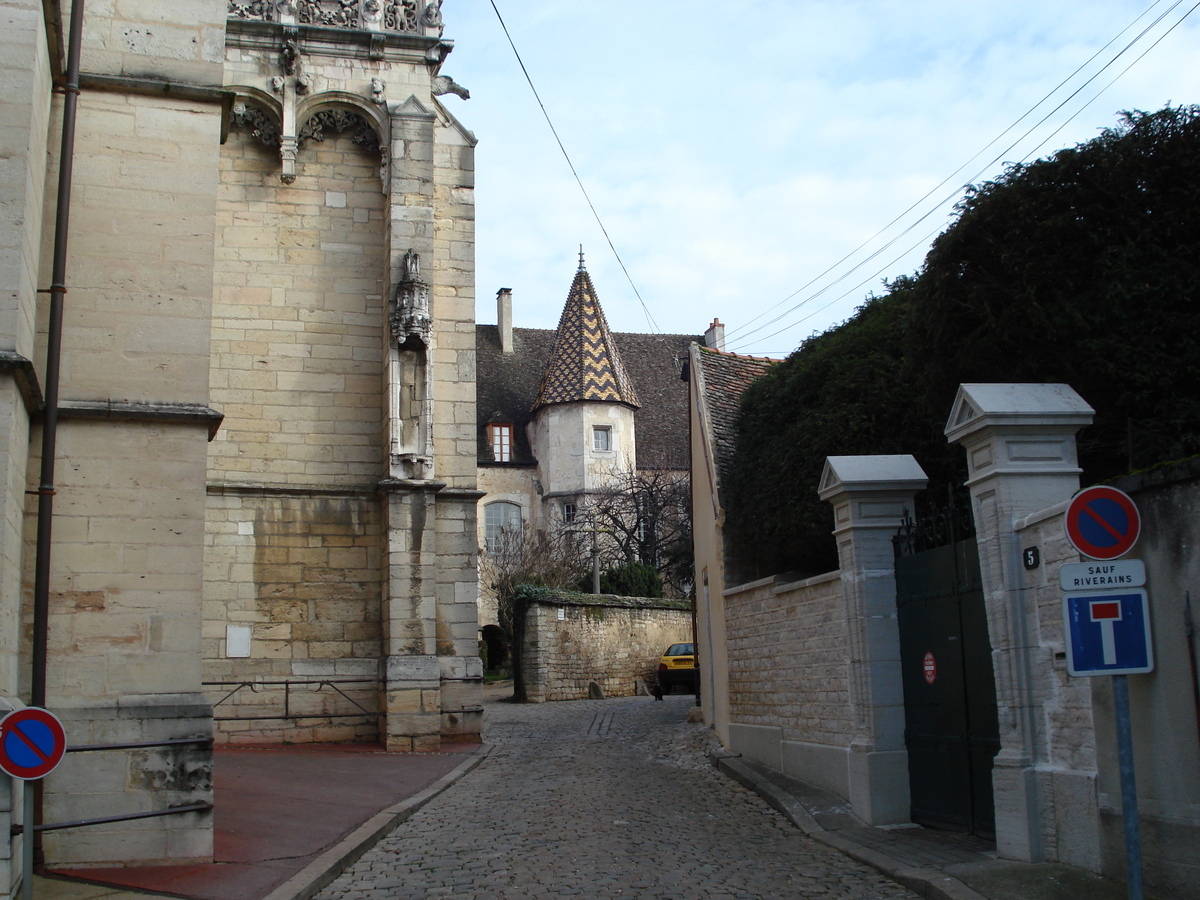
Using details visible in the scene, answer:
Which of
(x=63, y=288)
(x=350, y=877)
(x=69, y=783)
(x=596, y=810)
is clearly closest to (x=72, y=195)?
(x=63, y=288)

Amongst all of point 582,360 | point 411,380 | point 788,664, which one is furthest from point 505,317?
point 788,664

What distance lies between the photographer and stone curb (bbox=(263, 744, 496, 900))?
642 centimetres

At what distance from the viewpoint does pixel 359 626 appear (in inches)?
592

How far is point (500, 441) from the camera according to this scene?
40.3 m

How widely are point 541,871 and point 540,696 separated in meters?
18.4

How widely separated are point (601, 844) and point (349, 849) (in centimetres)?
172

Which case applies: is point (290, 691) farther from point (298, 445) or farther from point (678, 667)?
point (678, 667)

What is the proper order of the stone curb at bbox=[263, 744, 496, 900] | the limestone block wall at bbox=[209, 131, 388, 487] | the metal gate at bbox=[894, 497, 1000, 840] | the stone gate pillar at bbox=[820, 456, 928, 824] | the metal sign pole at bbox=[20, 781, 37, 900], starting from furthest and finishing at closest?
the limestone block wall at bbox=[209, 131, 388, 487]
the stone gate pillar at bbox=[820, 456, 928, 824]
the metal gate at bbox=[894, 497, 1000, 840]
the stone curb at bbox=[263, 744, 496, 900]
the metal sign pole at bbox=[20, 781, 37, 900]

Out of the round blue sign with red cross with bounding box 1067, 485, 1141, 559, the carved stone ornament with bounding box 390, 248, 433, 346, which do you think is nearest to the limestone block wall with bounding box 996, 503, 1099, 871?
the round blue sign with red cross with bounding box 1067, 485, 1141, 559

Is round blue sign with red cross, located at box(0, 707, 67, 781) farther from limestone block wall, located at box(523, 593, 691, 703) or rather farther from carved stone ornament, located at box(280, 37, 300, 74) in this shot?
limestone block wall, located at box(523, 593, 691, 703)

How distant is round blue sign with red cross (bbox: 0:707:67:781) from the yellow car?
841 inches

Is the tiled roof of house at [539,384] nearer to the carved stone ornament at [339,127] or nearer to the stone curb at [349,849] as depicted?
the carved stone ornament at [339,127]

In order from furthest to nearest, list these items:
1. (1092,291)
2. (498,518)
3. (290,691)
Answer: (498,518) → (290,691) → (1092,291)

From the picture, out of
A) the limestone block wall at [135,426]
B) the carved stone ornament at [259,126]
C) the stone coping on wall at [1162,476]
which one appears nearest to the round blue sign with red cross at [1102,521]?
the stone coping on wall at [1162,476]
